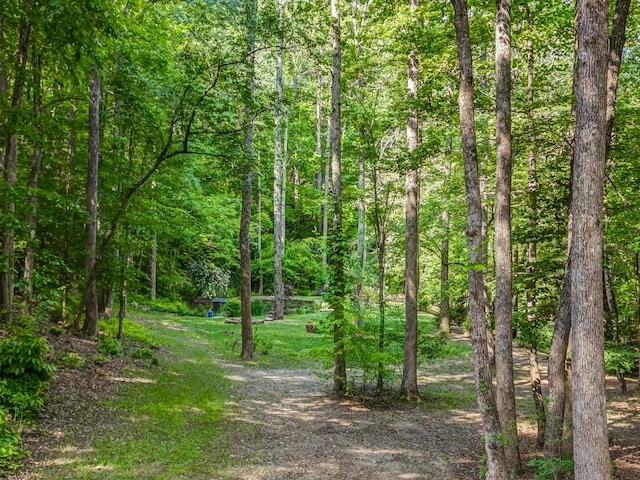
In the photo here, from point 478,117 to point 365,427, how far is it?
11.0 meters

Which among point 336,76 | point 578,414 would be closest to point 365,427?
point 578,414

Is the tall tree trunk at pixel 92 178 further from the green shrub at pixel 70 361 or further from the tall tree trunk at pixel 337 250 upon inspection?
the tall tree trunk at pixel 337 250

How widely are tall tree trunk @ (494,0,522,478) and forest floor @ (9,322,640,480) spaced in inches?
41.5

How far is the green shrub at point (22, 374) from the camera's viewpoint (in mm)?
6441

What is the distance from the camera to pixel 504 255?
6.99 m

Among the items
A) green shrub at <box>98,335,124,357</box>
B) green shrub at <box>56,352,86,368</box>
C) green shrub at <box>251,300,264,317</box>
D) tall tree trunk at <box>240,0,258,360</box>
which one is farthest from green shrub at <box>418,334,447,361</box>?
green shrub at <box>251,300,264,317</box>

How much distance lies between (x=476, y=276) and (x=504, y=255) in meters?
0.91

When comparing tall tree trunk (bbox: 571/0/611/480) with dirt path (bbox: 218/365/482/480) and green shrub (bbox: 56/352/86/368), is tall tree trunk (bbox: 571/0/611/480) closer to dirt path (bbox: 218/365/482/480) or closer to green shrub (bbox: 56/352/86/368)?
dirt path (bbox: 218/365/482/480)

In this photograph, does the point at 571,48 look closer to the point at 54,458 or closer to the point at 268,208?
the point at 54,458

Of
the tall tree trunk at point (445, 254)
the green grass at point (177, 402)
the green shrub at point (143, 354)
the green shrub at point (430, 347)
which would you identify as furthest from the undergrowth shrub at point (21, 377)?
the tall tree trunk at point (445, 254)

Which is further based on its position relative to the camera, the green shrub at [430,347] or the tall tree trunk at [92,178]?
the tall tree trunk at [92,178]

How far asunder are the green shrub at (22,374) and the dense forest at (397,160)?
0.05 metres

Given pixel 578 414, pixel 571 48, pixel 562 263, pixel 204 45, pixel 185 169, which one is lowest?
pixel 578 414

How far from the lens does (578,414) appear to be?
480cm
